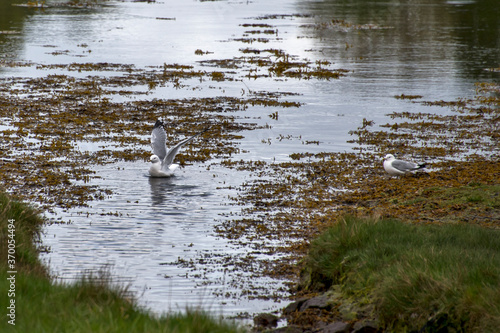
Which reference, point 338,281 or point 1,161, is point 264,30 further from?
point 338,281

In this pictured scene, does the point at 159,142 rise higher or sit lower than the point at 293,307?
higher

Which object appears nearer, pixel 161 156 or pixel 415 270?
pixel 415 270

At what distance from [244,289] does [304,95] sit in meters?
19.9

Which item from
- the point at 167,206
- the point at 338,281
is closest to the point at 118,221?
the point at 167,206

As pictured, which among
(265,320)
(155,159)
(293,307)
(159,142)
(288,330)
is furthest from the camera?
(159,142)

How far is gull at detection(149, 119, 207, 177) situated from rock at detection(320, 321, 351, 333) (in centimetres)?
898

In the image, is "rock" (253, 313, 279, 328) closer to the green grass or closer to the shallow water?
the shallow water

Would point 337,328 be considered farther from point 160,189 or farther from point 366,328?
point 160,189

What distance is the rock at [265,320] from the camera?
30.6ft

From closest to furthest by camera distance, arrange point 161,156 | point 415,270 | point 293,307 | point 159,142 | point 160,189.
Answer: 1. point 415,270
2. point 293,307
3. point 160,189
4. point 161,156
5. point 159,142

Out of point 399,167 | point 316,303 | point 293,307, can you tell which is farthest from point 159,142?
point 316,303

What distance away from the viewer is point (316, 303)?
966 centimetres

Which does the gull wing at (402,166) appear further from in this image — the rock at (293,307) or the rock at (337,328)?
the rock at (337,328)

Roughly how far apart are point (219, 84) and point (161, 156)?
1440cm
